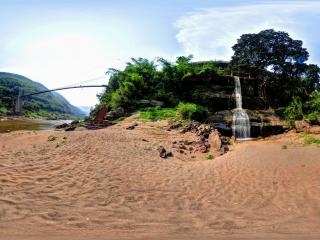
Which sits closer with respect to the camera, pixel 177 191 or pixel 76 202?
pixel 76 202

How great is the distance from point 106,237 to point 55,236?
2.65 feet

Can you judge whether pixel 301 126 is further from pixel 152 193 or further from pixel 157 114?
pixel 152 193

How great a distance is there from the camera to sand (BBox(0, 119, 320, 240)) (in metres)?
6.85

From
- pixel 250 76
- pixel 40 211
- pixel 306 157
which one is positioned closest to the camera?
pixel 40 211

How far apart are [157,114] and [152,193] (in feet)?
53.8

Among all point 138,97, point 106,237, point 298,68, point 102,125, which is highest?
point 298,68

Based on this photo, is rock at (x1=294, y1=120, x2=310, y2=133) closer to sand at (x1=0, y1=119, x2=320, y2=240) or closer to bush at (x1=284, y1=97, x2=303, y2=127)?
bush at (x1=284, y1=97, x2=303, y2=127)

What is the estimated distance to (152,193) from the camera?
30.8 ft

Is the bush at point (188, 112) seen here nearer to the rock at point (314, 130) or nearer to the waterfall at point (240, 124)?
the waterfall at point (240, 124)

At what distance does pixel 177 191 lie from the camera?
31.9 feet

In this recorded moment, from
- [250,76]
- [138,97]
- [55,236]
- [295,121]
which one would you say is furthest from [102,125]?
[55,236]

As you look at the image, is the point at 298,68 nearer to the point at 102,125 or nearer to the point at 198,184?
the point at 102,125

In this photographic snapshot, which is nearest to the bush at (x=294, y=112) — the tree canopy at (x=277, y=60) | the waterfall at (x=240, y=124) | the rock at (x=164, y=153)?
the waterfall at (x=240, y=124)

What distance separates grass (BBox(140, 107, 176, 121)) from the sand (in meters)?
9.34
